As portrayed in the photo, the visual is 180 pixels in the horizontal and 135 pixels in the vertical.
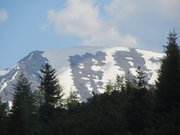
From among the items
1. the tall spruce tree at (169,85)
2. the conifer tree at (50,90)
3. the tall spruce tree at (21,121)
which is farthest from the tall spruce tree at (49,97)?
the tall spruce tree at (169,85)

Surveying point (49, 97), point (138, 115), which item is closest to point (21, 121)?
point (49, 97)

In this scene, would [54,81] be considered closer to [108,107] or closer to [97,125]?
[108,107]

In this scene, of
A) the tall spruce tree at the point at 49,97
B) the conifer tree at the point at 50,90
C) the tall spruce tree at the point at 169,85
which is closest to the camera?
the tall spruce tree at the point at 169,85

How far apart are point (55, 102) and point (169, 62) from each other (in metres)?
28.4

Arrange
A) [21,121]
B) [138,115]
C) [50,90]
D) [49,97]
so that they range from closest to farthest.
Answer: [138,115]
[21,121]
[49,97]
[50,90]

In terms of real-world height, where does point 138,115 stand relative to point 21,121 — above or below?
below

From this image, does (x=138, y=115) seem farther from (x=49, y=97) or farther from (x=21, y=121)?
(x=49, y=97)

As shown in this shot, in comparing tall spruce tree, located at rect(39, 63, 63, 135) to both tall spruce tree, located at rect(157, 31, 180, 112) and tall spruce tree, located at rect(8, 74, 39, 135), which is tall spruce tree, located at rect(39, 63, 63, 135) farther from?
tall spruce tree, located at rect(157, 31, 180, 112)

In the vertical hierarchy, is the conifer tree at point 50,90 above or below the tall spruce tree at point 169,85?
above

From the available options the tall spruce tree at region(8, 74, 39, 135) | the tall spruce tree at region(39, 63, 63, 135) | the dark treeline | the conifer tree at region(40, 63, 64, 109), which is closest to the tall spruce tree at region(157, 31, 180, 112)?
the dark treeline

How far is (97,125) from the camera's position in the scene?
36250mm

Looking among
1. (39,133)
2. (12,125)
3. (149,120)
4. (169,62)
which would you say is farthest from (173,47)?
(12,125)

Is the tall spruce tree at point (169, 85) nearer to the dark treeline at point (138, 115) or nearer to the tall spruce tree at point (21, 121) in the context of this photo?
the dark treeline at point (138, 115)

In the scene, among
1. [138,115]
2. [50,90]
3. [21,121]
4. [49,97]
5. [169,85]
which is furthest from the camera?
[50,90]
